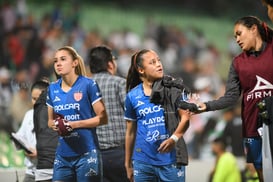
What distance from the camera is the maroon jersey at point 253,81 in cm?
553

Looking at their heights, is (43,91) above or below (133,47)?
below

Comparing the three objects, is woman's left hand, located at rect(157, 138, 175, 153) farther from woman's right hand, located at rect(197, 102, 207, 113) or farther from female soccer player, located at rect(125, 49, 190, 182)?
woman's right hand, located at rect(197, 102, 207, 113)

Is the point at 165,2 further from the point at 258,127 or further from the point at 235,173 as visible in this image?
the point at 258,127

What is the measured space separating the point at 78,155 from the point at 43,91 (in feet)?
3.64

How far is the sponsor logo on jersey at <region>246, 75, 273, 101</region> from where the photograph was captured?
218 inches

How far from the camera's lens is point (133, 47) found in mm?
15727

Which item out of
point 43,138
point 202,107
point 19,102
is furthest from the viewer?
point 19,102

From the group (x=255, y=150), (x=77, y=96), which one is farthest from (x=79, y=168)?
(x=255, y=150)

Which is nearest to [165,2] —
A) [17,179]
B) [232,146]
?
[232,146]

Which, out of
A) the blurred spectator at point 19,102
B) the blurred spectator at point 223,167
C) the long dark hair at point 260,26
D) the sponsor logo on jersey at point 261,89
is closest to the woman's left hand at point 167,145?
the sponsor logo on jersey at point 261,89

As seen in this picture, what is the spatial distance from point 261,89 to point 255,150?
0.48m

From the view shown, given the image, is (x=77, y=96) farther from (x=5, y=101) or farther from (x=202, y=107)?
(x=5, y=101)

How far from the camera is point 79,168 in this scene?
605 centimetres

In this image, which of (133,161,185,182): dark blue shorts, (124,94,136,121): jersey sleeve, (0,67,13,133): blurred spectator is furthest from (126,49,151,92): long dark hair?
(0,67,13,133): blurred spectator
